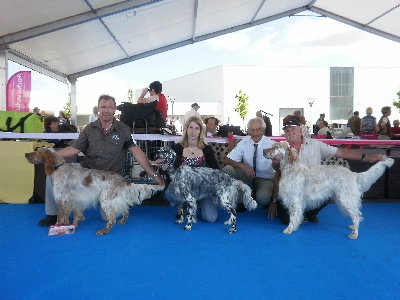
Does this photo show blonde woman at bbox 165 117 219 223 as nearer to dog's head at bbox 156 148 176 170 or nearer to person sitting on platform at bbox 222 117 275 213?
dog's head at bbox 156 148 176 170

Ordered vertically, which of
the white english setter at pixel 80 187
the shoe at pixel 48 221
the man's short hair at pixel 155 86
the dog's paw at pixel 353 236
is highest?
the man's short hair at pixel 155 86

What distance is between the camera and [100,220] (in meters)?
3.61

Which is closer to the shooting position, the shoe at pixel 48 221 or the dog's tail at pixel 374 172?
the dog's tail at pixel 374 172

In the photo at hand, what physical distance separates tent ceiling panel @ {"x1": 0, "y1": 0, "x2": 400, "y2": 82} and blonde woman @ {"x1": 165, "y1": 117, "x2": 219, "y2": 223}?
A: 178 inches

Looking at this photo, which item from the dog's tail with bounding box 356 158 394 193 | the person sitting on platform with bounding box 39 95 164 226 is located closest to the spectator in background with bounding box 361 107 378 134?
the dog's tail with bounding box 356 158 394 193

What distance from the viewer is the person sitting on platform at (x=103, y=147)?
3377 millimetres

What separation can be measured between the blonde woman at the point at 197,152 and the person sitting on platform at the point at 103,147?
0.35 m

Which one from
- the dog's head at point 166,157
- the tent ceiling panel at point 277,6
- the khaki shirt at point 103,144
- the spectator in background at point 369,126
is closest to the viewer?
the dog's head at point 166,157

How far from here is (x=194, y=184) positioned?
3336mm

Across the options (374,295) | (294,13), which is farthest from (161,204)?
(294,13)

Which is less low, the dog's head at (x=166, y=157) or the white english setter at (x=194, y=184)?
the dog's head at (x=166, y=157)

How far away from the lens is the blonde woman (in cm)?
349

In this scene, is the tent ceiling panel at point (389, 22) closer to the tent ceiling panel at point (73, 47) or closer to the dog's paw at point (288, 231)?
the tent ceiling panel at point (73, 47)

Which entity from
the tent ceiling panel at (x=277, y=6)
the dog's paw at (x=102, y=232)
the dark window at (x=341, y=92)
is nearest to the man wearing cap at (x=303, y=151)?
the dog's paw at (x=102, y=232)
